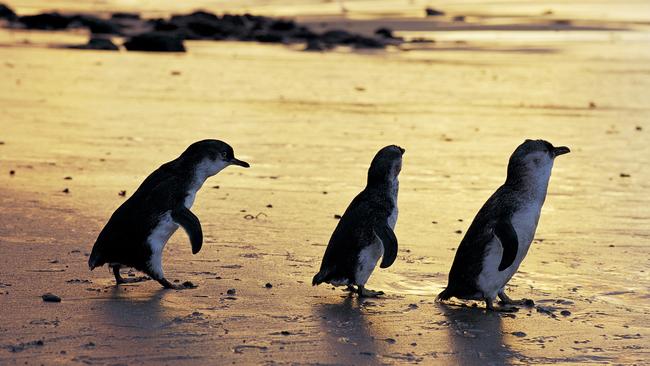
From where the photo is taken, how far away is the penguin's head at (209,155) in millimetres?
7801

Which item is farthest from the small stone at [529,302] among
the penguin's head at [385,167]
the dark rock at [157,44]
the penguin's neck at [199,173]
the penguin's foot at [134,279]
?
the dark rock at [157,44]

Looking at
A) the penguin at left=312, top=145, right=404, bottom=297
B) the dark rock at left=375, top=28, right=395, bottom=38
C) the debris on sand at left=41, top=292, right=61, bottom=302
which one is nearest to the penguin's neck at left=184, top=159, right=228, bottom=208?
the penguin at left=312, top=145, right=404, bottom=297

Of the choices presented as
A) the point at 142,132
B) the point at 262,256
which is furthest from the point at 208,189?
the point at 142,132

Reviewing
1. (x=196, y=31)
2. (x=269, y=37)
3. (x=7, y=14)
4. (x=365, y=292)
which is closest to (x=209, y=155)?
(x=365, y=292)

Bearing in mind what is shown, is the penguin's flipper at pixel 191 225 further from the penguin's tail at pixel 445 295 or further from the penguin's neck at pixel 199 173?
the penguin's tail at pixel 445 295

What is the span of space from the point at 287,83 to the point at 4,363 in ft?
49.4

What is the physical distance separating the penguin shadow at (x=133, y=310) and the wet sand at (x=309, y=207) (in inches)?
0.8

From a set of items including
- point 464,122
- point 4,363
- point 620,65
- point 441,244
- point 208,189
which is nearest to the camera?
point 4,363

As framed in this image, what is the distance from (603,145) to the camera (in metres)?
13.9

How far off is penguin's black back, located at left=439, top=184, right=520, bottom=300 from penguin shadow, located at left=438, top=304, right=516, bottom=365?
12cm

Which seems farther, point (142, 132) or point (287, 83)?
point (287, 83)

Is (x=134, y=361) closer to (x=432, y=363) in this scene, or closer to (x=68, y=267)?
(x=432, y=363)

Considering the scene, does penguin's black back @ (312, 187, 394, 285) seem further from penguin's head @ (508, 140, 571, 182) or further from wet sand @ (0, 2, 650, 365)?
penguin's head @ (508, 140, 571, 182)

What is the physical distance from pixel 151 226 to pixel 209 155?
0.60 metres
